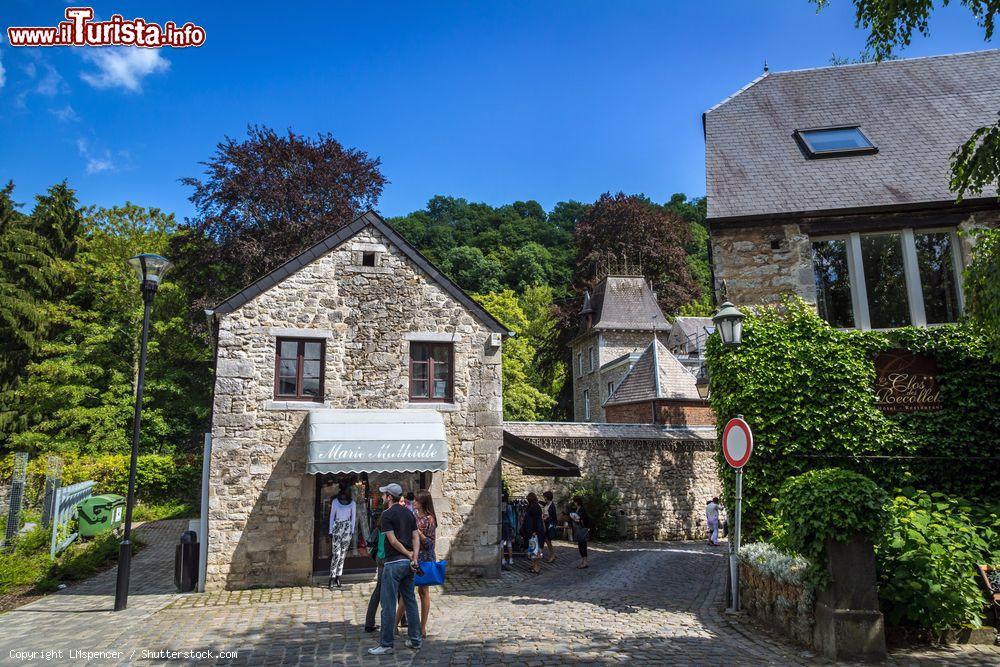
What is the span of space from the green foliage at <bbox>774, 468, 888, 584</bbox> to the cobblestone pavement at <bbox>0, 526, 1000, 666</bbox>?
112cm

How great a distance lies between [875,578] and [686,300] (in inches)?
1332

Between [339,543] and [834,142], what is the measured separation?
1307 cm

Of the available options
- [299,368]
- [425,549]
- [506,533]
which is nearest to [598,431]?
[506,533]

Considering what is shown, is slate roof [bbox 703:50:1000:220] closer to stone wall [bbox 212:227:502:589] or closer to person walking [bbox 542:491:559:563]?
stone wall [bbox 212:227:502:589]

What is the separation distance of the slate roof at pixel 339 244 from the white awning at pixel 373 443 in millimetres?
2701

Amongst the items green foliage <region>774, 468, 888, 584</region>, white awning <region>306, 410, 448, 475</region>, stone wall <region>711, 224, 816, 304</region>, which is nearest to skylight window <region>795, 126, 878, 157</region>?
stone wall <region>711, 224, 816, 304</region>

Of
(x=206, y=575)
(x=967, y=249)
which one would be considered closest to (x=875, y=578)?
(x=967, y=249)

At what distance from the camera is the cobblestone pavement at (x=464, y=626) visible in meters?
6.63

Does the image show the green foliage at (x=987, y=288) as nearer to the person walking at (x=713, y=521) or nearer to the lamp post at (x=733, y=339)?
the lamp post at (x=733, y=339)

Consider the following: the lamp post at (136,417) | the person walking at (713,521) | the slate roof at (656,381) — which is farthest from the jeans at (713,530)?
the lamp post at (136,417)

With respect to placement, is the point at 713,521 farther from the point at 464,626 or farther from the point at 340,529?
the point at 464,626

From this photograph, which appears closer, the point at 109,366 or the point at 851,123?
the point at 851,123

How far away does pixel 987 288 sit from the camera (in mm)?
7523

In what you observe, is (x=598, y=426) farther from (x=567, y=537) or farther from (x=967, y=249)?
(x=967, y=249)
